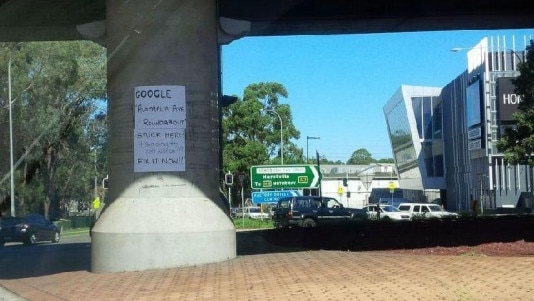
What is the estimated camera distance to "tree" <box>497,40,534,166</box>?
1386 inches

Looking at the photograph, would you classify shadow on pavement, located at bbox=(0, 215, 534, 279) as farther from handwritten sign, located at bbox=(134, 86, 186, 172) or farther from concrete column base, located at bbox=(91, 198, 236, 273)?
handwritten sign, located at bbox=(134, 86, 186, 172)

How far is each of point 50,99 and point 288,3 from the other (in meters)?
23.9

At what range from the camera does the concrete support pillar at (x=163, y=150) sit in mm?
13430

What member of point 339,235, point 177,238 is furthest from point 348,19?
point 177,238

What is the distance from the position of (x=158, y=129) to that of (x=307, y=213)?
19.0 metres

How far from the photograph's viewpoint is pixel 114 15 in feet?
47.1

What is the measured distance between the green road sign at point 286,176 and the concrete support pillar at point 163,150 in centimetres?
2161

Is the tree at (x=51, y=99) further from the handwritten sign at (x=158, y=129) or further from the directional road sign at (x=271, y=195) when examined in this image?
the handwritten sign at (x=158, y=129)

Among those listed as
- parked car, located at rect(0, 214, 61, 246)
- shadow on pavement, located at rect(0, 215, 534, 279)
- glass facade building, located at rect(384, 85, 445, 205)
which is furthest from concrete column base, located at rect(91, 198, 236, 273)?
glass facade building, located at rect(384, 85, 445, 205)

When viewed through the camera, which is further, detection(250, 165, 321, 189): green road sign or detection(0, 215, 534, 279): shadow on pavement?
detection(250, 165, 321, 189): green road sign

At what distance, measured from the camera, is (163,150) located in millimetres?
13867

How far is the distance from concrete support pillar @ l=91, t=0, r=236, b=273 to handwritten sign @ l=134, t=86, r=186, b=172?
73 millimetres

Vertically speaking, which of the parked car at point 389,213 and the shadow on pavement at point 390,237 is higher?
the shadow on pavement at point 390,237

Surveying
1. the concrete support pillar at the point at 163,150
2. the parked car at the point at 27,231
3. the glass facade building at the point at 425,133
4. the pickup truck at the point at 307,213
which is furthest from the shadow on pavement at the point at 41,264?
the glass facade building at the point at 425,133
